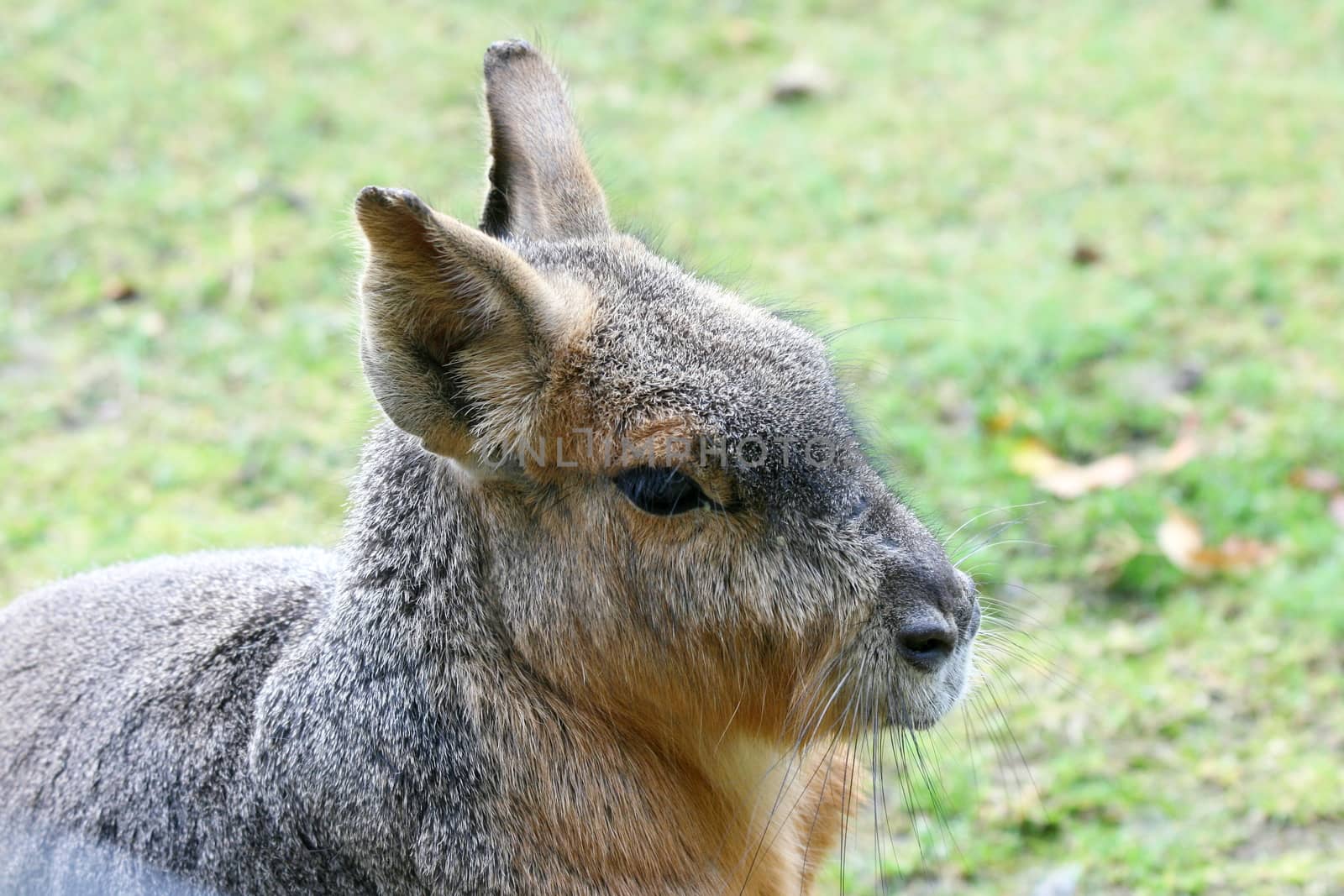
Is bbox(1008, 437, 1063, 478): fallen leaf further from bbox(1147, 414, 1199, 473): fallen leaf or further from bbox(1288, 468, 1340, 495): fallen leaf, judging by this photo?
bbox(1288, 468, 1340, 495): fallen leaf

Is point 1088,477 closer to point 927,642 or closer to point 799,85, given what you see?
point 927,642

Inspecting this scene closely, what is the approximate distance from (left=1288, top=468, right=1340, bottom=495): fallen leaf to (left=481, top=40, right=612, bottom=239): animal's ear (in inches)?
106

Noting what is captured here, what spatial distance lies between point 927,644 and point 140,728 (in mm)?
1382

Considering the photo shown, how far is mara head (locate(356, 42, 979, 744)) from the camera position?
2221 mm

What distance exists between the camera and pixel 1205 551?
4129mm

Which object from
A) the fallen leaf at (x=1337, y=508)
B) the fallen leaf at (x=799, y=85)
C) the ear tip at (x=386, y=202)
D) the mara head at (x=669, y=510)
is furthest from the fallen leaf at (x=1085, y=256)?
the ear tip at (x=386, y=202)

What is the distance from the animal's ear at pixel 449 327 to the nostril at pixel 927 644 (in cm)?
71

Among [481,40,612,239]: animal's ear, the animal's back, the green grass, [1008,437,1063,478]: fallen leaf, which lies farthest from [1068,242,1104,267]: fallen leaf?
the animal's back

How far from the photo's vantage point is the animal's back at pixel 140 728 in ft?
7.81

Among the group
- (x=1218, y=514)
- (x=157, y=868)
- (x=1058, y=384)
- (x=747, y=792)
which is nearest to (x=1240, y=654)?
(x=1218, y=514)

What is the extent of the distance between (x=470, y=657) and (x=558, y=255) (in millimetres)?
724

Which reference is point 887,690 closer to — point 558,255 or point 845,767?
point 845,767

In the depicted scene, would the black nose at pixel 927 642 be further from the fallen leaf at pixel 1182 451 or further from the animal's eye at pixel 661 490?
the fallen leaf at pixel 1182 451

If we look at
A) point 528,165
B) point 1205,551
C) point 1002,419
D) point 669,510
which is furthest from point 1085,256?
point 669,510
